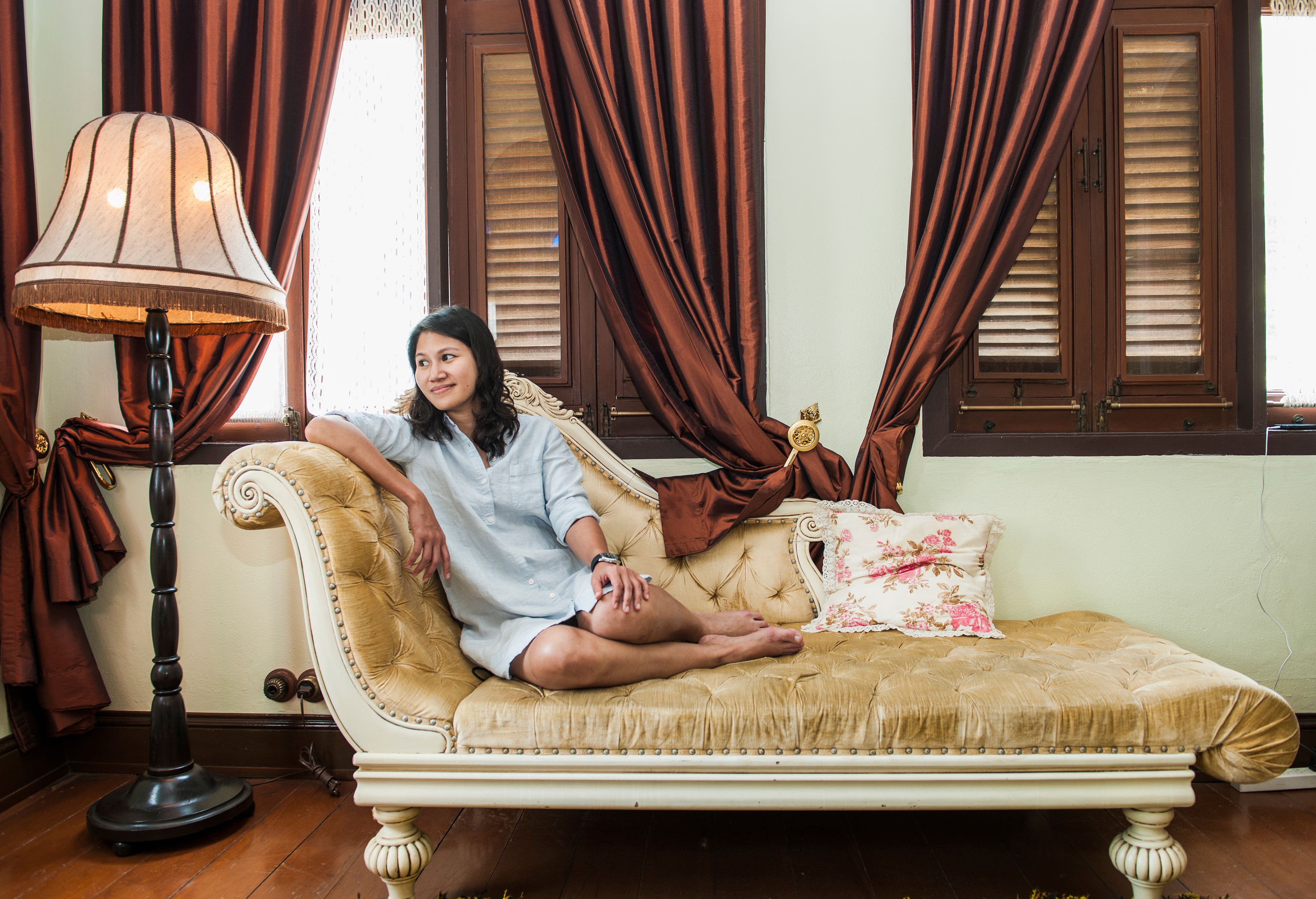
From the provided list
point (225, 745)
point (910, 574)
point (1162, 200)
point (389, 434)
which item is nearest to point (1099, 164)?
point (1162, 200)

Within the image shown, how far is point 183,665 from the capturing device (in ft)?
7.54

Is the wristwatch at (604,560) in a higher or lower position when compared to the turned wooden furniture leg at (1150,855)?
higher

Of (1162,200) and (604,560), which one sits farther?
(1162,200)

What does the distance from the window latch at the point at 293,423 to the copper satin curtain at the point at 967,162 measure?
1.74 m

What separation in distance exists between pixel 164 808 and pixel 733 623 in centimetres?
144

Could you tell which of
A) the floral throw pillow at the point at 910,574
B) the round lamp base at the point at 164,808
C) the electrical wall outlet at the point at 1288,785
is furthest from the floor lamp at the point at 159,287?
the electrical wall outlet at the point at 1288,785

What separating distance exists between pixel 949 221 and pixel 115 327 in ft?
7.61

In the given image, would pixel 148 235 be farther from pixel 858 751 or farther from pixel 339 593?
pixel 858 751

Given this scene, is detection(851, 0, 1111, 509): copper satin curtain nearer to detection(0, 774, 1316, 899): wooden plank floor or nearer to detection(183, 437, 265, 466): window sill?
detection(0, 774, 1316, 899): wooden plank floor

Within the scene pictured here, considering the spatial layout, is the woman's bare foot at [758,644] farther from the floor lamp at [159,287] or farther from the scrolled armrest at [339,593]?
the floor lamp at [159,287]

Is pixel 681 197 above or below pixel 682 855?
above

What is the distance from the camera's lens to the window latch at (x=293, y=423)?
7.72 feet

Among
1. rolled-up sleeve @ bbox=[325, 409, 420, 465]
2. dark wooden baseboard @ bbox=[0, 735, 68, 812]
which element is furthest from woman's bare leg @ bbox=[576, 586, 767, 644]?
dark wooden baseboard @ bbox=[0, 735, 68, 812]

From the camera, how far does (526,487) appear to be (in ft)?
5.93
